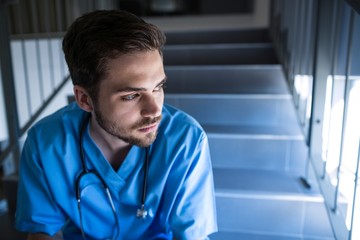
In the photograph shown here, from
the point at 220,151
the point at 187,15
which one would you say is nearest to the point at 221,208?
the point at 220,151

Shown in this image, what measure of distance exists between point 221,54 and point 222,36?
0.36 metres

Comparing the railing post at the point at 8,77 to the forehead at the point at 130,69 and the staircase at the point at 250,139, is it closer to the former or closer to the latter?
the staircase at the point at 250,139

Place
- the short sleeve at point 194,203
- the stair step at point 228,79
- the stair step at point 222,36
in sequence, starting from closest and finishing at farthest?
the short sleeve at point 194,203
the stair step at point 228,79
the stair step at point 222,36

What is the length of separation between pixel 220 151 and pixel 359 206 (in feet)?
2.12

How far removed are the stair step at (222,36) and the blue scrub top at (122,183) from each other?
183 centimetres

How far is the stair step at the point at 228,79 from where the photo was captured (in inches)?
77.7

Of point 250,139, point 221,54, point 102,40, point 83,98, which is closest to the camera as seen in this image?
point 102,40

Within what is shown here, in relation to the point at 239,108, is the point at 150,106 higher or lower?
higher

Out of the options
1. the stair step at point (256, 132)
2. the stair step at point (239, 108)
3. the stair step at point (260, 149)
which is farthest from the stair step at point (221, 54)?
the stair step at point (260, 149)

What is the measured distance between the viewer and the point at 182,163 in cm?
83

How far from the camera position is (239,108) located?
180 centimetres

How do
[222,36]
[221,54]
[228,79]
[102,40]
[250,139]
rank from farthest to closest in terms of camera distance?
[222,36], [221,54], [228,79], [250,139], [102,40]

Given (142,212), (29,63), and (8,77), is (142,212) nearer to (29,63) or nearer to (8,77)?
(8,77)

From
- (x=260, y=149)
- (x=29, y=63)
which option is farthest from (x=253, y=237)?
(x=29, y=63)
